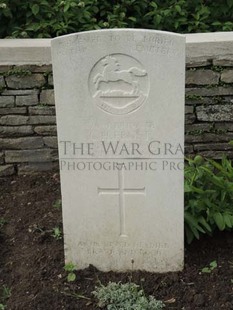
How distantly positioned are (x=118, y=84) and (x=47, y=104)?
4.52 feet

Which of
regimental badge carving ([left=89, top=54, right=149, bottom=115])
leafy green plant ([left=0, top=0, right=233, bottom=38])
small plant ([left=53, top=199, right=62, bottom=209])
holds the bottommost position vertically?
small plant ([left=53, top=199, right=62, bottom=209])

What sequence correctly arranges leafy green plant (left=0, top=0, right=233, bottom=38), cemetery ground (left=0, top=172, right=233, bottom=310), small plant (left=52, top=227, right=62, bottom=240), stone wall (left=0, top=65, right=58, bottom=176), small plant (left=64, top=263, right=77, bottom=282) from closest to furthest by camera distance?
cemetery ground (left=0, top=172, right=233, bottom=310) < small plant (left=64, top=263, right=77, bottom=282) < small plant (left=52, top=227, right=62, bottom=240) < stone wall (left=0, top=65, right=58, bottom=176) < leafy green plant (left=0, top=0, right=233, bottom=38)

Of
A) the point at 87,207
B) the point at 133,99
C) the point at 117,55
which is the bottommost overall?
the point at 87,207

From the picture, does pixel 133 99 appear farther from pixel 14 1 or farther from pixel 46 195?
pixel 14 1

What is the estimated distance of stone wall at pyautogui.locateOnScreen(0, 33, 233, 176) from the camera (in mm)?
3928

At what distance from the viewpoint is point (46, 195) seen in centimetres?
407

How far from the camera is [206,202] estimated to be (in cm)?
329

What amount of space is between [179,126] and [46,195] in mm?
1520

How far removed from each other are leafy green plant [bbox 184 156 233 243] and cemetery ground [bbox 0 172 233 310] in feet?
0.48

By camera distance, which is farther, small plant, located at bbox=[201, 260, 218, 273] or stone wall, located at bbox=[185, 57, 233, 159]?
stone wall, located at bbox=[185, 57, 233, 159]

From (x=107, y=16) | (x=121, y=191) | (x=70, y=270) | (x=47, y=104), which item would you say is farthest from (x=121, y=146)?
(x=107, y=16)

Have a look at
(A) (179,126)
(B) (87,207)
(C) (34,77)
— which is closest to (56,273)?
(B) (87,207)

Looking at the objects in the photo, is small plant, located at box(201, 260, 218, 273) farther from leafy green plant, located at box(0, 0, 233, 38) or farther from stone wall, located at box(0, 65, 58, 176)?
leafy green plant, located at box(0, 0, 233, 38)

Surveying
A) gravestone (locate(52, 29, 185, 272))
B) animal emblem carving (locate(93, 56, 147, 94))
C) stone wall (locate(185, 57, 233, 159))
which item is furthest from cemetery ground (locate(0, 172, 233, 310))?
animal emblem carving (locate(93, 56, 147, 94))
